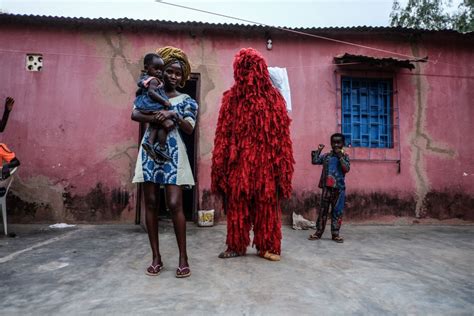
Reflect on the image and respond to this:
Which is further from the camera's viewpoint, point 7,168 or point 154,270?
point 7,168

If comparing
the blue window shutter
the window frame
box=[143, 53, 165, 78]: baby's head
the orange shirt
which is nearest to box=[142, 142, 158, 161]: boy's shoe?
box=[143, 53, 165, 78]: baby's head

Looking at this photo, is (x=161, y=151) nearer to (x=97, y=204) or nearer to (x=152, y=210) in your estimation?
(x=152, y=210)

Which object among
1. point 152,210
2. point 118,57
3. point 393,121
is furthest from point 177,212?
point 393,121

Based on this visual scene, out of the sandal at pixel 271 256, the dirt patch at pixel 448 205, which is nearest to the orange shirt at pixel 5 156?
the sandal at pixel 271 256

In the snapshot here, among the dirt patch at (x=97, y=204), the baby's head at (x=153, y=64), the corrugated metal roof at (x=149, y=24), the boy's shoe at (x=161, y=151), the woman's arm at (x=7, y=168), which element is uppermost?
the corrugated metal roof at (x=149, y=24)

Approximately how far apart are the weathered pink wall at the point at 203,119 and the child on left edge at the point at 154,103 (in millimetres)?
3040

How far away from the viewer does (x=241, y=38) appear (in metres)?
5.72

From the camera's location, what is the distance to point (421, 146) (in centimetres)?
583

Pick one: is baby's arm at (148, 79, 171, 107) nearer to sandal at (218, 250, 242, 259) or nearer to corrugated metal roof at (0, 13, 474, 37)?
sandal at (218, 250, 242, 259)

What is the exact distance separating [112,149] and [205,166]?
155 centimetres

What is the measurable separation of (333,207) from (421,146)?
274cm

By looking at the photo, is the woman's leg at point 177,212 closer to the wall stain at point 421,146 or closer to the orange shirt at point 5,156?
the orange shirt at point 5,156

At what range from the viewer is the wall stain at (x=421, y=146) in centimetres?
578

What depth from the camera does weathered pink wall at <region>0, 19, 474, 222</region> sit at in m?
5.34
